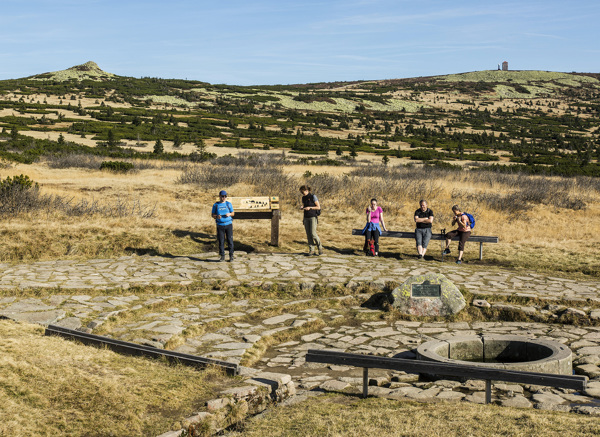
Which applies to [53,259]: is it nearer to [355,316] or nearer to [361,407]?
[355,316]

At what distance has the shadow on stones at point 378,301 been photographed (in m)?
8.23

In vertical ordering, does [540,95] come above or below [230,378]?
above

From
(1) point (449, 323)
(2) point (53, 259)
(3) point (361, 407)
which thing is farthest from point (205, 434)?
(2) point (53, 259)

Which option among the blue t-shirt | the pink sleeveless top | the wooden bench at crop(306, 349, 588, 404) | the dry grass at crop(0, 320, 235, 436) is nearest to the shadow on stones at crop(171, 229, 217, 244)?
the blue t-shirt

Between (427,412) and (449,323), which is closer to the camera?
(427,412)

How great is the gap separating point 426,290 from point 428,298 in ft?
0.46

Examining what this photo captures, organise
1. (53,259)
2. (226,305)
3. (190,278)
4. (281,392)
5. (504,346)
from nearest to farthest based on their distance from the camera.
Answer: (281,392)
(504,346)
(226,305)
(190,278)
(53,259)

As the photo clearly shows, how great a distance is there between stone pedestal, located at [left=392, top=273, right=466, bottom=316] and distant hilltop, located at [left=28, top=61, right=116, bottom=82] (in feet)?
353

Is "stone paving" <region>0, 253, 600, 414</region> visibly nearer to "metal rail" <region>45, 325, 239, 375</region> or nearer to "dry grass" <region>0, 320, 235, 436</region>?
"metal rail" <region>45, 325, 239, 375</region>

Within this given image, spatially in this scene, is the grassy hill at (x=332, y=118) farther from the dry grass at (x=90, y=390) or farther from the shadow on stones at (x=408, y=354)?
the shadow on stones at (x=408, y=354)

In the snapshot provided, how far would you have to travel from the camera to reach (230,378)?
5.23 m

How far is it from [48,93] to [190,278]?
8325 cm

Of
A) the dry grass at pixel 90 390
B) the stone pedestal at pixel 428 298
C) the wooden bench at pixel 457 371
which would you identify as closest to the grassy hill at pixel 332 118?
the stone pedestal at pixel 428 298

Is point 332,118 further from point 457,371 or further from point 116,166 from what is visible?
point 457,371
